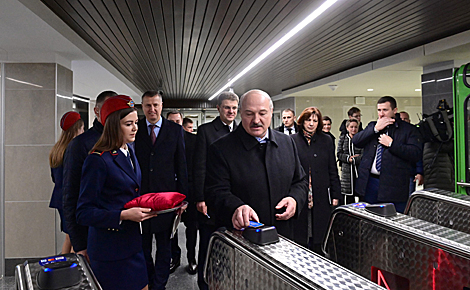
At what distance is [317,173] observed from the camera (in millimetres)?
3623

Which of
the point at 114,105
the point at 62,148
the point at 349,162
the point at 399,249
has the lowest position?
→ the point at 399,249

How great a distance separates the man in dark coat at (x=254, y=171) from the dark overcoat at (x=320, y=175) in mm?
1412

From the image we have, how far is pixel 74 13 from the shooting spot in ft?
12.2

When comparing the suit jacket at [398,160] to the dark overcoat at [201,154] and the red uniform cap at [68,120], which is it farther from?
the red uniform cap at [68,120]

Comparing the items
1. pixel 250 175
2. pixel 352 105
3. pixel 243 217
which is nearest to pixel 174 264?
pixel 250 175

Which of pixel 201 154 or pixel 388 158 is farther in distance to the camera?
pixel 388 158

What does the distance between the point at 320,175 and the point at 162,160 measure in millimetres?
1701

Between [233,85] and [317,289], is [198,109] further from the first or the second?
[317,289]

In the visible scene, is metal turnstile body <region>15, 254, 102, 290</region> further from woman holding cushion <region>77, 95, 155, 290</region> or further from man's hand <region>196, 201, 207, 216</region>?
man's hand <region>196, 201, 207, 216</region>

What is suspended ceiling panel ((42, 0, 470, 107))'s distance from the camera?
377cm

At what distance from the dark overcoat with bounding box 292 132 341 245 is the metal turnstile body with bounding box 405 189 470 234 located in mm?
1061

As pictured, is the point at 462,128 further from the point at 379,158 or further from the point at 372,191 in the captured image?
the point at 372,191

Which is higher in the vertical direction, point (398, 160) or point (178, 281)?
point (398, 160)

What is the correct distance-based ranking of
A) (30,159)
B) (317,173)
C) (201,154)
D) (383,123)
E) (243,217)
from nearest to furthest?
(243,217) < (201,154) < (317,173) < (383,123) < (30,159)
